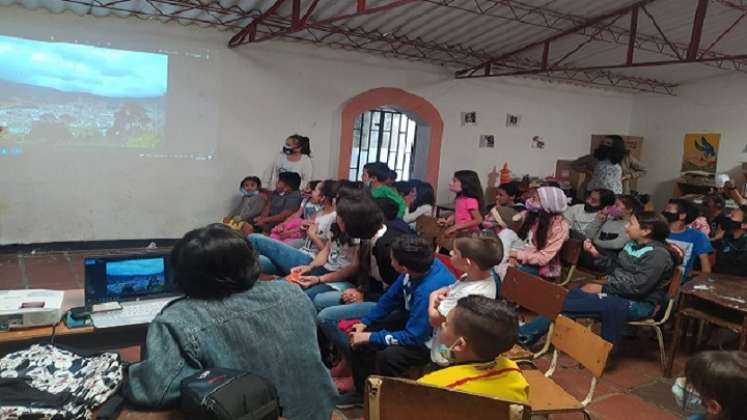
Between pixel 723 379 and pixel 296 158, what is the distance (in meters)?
5.00

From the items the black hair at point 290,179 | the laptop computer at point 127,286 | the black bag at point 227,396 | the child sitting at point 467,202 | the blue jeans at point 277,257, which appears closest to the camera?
the black bag at point 227,396

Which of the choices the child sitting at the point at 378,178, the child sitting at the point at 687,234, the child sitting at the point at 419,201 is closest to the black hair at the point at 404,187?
the child sitting at the point at 419,201

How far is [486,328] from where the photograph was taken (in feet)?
5.11

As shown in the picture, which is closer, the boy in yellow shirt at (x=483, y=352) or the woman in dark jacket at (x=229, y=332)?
the woman in dark jacket at (x=229, y=332)

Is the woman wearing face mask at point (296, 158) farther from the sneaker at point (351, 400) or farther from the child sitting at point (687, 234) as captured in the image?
the child sitting at point (687, 234)

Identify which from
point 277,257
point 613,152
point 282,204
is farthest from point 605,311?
point 613,152

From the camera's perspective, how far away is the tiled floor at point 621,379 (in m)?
2.95

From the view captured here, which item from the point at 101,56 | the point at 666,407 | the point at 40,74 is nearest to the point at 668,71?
the point at 666,407

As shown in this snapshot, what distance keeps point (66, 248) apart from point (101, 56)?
1966 millimetres

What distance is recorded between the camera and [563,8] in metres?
5.73

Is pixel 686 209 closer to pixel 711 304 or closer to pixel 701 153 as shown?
pixel 711 304

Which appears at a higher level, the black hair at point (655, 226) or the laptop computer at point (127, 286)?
the black hair at point (655, 226)

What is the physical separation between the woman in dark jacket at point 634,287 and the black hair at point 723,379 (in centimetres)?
181

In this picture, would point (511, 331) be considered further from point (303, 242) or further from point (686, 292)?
point (303, 242)
